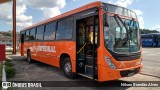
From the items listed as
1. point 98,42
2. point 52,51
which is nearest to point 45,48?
point 52,51

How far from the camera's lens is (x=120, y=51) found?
7.99m

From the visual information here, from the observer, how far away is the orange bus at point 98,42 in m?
7.71

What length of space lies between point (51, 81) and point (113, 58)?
133 inches

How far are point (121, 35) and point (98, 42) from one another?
3.29 ft

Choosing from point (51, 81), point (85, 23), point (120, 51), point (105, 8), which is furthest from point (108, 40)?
point (51, 81)

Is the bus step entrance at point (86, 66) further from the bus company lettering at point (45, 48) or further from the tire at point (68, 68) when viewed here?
the bus company lettering at point (45, 48)

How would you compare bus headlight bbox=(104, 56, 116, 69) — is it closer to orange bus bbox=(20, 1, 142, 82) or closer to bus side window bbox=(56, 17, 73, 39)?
orange bus bbox=(20, 1, 142, 82)

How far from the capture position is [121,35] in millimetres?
8188

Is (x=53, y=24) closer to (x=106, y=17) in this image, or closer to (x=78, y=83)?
(x=78, y=83)

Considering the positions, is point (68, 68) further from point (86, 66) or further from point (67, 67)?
point (86, 66)

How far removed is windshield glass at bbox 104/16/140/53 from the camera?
7.81 m

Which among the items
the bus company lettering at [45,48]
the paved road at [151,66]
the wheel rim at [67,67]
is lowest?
the paved road at [151,66]

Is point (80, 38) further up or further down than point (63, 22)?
further down

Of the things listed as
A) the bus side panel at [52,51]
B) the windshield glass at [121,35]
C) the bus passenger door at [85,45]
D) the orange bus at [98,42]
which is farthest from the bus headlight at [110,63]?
the bus side panel at [52,51]
